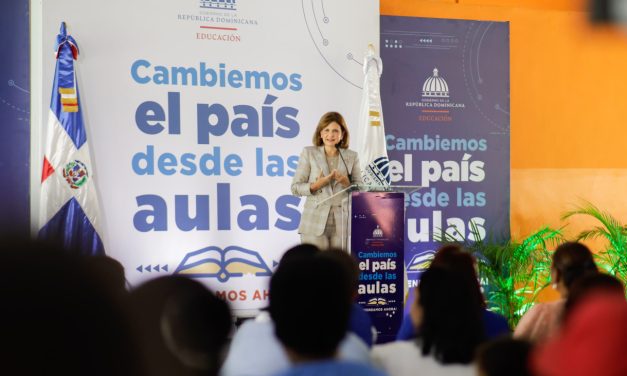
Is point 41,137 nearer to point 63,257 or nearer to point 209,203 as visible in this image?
point 209,203

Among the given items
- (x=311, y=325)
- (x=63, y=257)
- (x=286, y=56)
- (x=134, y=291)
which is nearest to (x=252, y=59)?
(x=286, y=56)

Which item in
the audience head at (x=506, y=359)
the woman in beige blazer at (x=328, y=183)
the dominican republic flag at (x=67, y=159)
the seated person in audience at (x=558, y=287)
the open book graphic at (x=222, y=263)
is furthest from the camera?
the open book graphic at (x=222, y=263)

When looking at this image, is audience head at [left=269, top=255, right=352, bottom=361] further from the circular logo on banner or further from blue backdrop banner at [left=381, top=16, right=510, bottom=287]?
blue backdrop banner at [left=381, top=16, right=510, bottom=287]

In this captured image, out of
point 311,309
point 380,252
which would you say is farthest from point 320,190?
point 311,309

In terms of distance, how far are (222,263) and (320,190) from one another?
131 cm

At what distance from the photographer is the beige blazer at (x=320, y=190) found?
4926mm

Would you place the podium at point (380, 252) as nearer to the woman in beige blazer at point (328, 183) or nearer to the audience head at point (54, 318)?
the woman in beige blazer at point (328, 183)

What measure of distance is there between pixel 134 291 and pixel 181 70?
16.1 feet

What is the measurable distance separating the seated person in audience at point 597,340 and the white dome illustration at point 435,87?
215 inches

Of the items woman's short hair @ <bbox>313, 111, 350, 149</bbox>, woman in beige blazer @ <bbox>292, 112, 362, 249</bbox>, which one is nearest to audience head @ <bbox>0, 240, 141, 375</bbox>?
woman in beige blazer @ <bbox>292, 112, 362, 249</bbox>

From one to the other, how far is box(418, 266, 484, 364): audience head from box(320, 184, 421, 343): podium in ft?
8.03

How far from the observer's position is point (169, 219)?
5617 mm

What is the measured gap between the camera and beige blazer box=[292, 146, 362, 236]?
4926mm

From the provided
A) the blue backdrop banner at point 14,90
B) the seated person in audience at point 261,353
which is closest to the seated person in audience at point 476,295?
the seated person in audience at point 261,353
